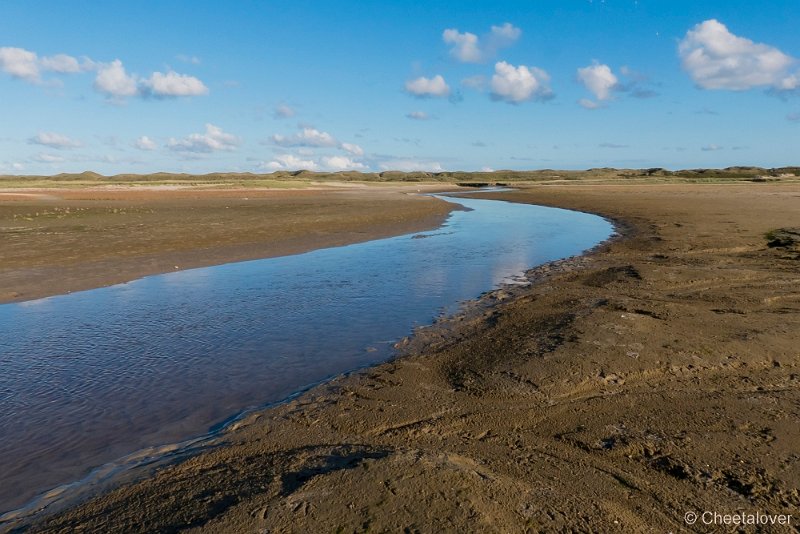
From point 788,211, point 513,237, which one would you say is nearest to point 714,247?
point 513,237

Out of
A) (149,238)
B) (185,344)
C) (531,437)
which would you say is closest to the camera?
(531,437)

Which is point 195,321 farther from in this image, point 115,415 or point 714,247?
point 714,247

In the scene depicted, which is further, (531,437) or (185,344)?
(185,344)

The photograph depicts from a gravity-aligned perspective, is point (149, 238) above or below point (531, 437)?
below

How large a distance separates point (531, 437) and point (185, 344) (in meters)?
6.99

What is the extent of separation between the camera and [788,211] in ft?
98.7

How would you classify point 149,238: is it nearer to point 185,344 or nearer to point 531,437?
point 185,344

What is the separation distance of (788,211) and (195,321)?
33588mm

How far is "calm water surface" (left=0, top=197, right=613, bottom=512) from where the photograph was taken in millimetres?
6410

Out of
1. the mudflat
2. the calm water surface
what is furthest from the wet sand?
the mudflat

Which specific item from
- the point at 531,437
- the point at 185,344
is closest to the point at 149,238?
the point at 185,344

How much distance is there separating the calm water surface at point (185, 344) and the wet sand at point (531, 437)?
1.15 meters

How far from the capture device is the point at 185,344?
9.76m

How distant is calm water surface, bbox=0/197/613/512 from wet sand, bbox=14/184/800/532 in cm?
115
